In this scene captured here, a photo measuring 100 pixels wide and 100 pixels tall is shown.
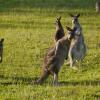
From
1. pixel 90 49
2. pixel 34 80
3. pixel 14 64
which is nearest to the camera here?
pixel 34 80

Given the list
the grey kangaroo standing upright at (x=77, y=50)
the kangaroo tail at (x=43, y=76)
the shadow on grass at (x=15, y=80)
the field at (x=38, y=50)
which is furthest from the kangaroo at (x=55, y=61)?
the grey kangaroo standing upright at (x=77, y=50)

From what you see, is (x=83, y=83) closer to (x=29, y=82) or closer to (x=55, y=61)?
(x=55, y=61)

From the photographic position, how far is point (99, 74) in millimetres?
14406

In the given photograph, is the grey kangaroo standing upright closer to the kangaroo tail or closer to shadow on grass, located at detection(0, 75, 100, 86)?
shadow on grass, located at detection(0, 75, 100, 86)

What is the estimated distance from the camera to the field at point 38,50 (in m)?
11.3

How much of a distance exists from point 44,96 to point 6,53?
7950 millimetres

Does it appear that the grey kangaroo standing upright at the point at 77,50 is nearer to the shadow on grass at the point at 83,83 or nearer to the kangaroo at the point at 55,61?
the shadow on grass at the point at 83,83

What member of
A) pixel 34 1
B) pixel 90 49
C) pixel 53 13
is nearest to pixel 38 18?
pixel 53 13

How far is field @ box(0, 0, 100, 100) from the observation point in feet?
37.1

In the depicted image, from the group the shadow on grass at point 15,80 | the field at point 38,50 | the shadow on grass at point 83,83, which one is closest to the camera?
the field at point 38,50

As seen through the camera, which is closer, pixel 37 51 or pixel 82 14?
pixel 37 51

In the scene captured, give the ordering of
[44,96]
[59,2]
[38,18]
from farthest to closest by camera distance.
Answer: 1. [59,2]
2. [38,18]
3. [44,96]

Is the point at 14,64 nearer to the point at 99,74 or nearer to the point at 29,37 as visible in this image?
the point at 99,74

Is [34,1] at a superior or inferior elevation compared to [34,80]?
superior
